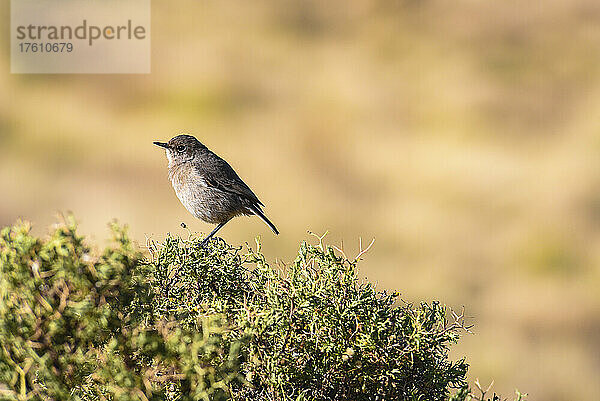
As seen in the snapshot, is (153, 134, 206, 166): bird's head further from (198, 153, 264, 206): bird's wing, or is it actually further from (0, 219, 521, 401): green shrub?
(0, 219, 521, 401): green shrub

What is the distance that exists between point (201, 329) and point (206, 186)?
3.23ft

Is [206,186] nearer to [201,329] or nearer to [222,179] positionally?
[222,179]

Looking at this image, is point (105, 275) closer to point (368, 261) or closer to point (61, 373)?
point (61, 373)

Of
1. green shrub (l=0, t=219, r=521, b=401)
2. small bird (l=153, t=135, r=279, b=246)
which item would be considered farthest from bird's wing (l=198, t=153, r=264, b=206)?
green shrub (l=0, t=219, r=521, b=401)

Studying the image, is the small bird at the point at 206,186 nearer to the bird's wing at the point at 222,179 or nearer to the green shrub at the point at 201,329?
the bird's wing at the point at 222,179

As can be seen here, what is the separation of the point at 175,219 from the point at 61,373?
4.98 m

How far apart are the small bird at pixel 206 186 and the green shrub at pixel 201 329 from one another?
75cm

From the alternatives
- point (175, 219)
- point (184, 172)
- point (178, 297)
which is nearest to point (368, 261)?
point (175, 219)

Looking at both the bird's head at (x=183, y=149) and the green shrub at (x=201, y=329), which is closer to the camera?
the green shrub at (x=201, y=329)

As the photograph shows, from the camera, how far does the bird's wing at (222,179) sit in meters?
1.86

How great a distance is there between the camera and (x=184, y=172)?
190 centimetres

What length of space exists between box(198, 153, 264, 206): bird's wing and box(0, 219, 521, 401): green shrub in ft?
2.51

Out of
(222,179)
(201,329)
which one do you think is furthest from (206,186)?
(201,329)

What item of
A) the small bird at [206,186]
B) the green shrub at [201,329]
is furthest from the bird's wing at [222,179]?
the green shrub at [201,329]
